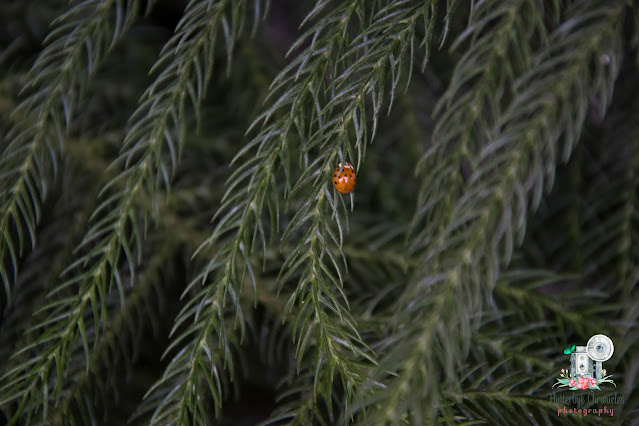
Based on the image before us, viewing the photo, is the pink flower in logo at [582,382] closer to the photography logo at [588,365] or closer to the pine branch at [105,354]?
the photography logo at [588,365]

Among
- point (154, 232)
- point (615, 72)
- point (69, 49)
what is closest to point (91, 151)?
point (154, 232)

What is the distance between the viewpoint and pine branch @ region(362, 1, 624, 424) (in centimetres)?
45

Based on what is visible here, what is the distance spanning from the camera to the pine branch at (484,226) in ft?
1.48

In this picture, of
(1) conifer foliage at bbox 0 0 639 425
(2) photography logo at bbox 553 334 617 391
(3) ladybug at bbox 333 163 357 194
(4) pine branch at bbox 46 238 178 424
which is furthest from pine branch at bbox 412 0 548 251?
(4) pine branch at bbox 46 238 178 424

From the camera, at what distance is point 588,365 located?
740 millimetres

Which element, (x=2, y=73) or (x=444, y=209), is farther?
(x=2, y=73)

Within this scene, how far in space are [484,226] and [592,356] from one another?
0.40 metres

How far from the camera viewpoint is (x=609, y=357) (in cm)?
74

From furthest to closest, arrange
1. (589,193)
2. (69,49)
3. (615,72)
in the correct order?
(589,193)
(69,49)
(615,72)

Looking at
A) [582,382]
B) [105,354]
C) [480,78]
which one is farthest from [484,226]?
[105,354]

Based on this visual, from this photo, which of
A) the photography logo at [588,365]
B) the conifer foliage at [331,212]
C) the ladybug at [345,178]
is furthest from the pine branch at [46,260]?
the photography logo at [588,365]

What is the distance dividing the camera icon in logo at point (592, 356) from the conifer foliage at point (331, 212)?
29 mm

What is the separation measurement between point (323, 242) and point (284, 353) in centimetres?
58

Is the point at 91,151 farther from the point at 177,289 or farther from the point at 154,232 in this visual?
the point at 177,289
